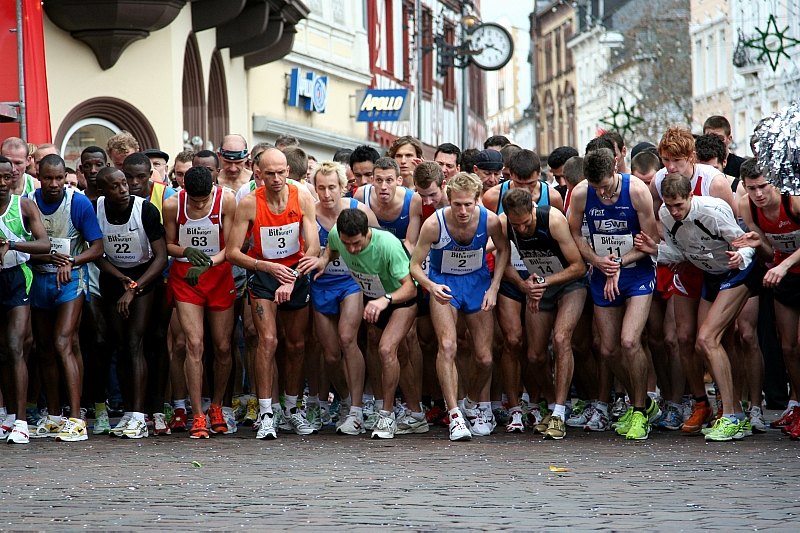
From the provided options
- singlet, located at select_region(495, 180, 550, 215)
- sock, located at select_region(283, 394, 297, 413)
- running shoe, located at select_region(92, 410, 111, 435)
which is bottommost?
running shoe, located at select_region(92, 410, 111, 435)

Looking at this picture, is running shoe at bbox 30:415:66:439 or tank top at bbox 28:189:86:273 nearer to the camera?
tank top at bbox 28:189:86:273

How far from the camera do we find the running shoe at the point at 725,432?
11.9 m

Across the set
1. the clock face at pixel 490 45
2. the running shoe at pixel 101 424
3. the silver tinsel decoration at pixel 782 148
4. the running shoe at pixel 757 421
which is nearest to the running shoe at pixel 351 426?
the running shoe at pixel 101 424

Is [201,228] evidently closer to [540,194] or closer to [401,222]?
[401,222]

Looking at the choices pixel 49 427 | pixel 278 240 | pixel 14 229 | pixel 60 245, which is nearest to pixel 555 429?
pixel 278 240

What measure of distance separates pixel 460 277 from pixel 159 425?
2.53 metres

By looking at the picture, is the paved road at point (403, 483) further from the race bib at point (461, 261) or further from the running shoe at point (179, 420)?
the race bib at point (461, 261)

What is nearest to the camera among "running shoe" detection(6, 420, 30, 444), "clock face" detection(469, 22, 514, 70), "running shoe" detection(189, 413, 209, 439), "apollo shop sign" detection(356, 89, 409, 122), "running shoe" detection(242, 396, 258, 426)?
"running shoe" detection(6, 420, 30, 444)

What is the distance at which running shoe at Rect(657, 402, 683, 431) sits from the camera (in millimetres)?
12914

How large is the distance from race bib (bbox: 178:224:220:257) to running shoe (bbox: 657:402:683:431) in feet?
11.9

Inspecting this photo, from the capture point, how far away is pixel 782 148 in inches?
402

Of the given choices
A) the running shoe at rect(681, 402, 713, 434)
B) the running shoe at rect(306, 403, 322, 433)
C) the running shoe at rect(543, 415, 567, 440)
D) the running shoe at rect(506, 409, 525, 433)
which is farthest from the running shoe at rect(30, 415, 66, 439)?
the running shoe at rect(681, 402, 713, 434)

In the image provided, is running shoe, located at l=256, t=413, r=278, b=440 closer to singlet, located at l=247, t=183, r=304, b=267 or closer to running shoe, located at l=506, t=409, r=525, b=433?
singlet, located at l=247, t=183, r=304, b=267

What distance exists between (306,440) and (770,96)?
138ft
